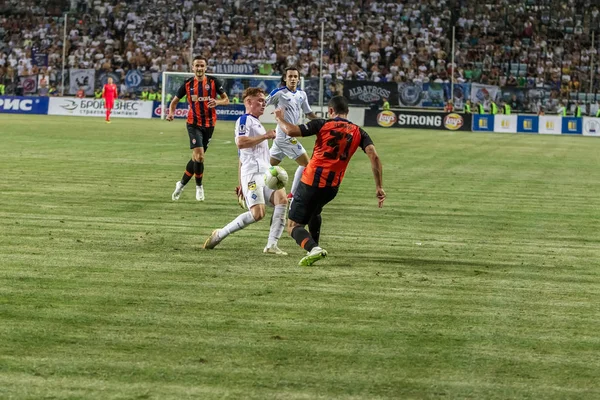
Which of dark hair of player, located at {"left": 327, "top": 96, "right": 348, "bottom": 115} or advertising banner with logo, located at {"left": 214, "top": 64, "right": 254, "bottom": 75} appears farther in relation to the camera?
advertising banner with logo, located at {"left": 214, "top": 64, "right": 254, "bottom": 75}

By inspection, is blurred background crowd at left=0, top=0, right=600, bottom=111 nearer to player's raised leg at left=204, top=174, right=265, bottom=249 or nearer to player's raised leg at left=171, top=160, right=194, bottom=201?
player's raised leg at left=171, top=160, right=194, bottom=201

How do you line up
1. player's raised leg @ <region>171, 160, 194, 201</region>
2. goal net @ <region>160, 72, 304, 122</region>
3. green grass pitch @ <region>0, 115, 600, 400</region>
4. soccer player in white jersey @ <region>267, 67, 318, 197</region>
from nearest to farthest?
green grass pitch @ <region>0, 115, 600, 400</region> → soccer player in white jersey @ <region>267, 67, 318, 197</region> → player's raised leg @ <region>171, 160, 194, 201</region> → goal net @ <region>160, 72, 304, 122</region>

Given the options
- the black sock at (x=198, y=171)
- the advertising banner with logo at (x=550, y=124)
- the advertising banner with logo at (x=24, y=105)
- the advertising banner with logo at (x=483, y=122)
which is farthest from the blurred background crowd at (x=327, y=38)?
the black sock at (x=198, y=171)

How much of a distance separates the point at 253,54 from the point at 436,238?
5046cm

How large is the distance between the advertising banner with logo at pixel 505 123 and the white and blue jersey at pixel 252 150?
4479 cm

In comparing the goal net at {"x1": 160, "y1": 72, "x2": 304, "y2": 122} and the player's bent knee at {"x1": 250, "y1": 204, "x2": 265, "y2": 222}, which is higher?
the goal net at {"x1": 160, "y1": 72, "x2": 304, "y2": 122}

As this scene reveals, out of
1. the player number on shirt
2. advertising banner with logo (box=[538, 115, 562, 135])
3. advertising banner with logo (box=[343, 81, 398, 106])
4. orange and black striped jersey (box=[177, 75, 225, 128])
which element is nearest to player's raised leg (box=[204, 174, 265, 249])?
the player number on shirt

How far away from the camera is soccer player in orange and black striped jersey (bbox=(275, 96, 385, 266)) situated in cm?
1157

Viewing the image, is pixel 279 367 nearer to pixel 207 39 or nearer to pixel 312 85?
pixel 312 85

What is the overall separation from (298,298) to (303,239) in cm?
209

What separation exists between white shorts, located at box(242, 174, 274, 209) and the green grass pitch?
2.00 ft

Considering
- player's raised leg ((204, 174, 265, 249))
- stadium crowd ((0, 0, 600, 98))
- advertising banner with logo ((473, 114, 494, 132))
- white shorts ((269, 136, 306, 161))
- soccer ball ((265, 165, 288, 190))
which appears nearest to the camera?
soccer ball ((265, 165, 288, 190))

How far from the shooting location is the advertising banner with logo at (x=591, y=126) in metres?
55.7

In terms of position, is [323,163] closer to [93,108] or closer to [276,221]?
[276,221]
